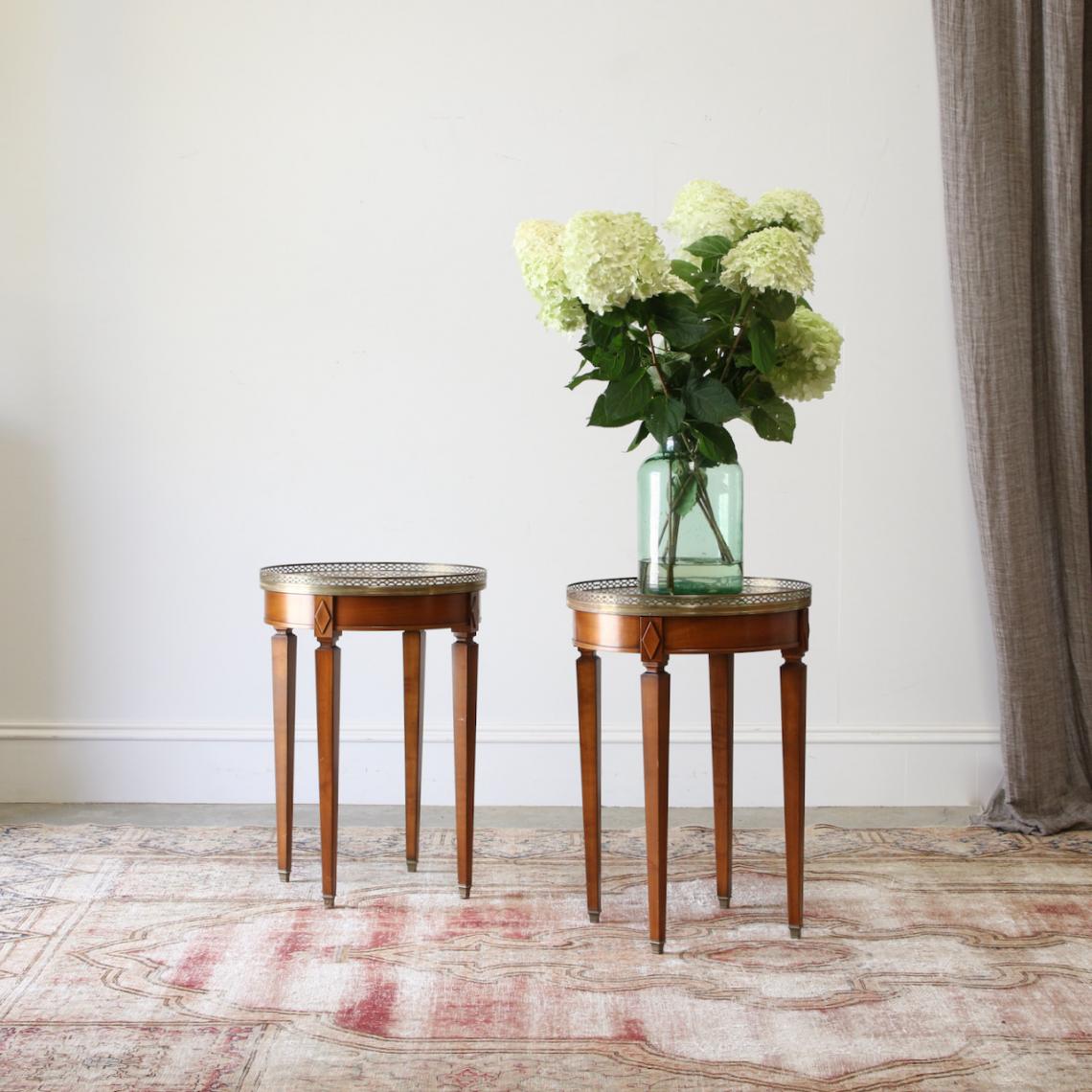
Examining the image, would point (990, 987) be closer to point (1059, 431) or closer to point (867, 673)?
point (867, 673)

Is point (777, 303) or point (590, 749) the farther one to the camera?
point (590, 749)

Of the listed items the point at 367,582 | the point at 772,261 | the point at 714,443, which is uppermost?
the point at 772,261

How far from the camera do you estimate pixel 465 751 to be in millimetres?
2514

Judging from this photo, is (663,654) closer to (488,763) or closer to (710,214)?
(710,214)

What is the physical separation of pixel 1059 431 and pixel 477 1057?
85.2 inches

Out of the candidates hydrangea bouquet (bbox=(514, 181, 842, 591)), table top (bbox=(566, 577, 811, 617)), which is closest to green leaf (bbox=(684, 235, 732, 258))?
hydrangea bouquet (bbox=(514, 181, 842, 591))

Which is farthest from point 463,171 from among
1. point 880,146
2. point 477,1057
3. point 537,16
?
point 477,1057

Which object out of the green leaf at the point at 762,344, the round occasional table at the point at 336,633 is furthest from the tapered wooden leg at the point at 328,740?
the green leaf at the point at 762,344

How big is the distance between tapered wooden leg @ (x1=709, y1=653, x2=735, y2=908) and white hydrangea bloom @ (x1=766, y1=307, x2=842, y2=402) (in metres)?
0.59

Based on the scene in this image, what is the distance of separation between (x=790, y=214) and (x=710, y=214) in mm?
137

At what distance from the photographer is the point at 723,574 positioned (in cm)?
219

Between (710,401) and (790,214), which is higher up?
(790,214)

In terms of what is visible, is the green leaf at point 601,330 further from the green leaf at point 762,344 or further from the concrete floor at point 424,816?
the concrete floor at point 424,816

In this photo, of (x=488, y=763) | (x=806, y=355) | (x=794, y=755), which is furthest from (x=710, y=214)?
(x=488, y=763)
